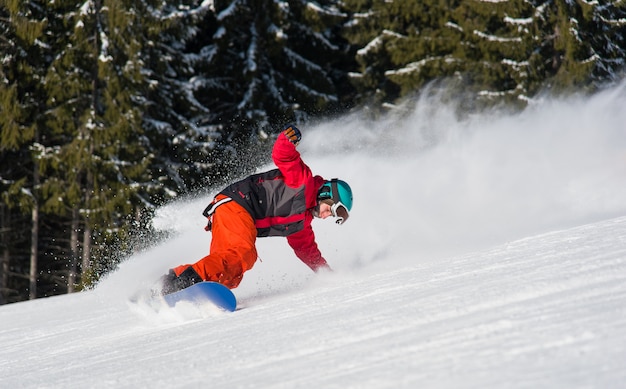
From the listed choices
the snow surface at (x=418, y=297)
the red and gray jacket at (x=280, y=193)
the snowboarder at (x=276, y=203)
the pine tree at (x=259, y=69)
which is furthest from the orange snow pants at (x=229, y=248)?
the pine tree at (x=259, y=69)

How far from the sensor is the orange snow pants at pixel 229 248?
488 cm

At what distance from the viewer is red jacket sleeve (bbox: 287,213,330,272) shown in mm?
5914

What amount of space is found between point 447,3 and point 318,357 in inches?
873

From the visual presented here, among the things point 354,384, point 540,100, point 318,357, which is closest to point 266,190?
point 318,357

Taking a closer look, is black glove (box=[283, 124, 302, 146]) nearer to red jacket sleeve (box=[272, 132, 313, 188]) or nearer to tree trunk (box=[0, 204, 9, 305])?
red jacket sleeve (box=[272, 132, 313, 188])

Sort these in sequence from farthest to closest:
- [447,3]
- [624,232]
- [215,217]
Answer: [447,3] < [215,217] < [624,232]

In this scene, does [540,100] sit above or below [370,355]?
above

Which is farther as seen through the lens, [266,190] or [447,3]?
[447,3]

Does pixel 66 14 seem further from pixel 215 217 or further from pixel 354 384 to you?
pixel 354 384

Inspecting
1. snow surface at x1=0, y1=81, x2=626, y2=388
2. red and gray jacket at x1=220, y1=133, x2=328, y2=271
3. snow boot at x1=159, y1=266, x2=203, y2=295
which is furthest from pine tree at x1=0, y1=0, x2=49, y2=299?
snow boot at x1=159, y1=266, x2=203, y2=295

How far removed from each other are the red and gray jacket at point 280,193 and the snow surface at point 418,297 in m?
0.50

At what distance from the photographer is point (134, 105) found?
17781 millimetres

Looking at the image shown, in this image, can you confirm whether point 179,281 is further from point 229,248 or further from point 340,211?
point 340,211

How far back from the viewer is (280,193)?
219 inches
